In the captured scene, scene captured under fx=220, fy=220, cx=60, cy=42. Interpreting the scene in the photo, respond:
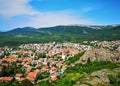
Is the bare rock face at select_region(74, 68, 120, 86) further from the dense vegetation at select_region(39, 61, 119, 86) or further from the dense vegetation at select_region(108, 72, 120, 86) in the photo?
the dense vegetation at select_region(39, 61, 119, 86)

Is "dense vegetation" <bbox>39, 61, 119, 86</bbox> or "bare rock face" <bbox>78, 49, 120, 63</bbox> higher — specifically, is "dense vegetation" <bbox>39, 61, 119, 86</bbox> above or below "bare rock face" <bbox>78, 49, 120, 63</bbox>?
below

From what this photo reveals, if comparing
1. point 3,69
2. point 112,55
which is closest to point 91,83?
point 112,55

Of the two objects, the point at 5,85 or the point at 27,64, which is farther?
the point at 27,64

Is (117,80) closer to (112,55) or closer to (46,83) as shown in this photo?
(46,83)

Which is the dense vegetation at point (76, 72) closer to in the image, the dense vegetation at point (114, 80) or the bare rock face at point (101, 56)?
the bare rock face at point (101, 56)

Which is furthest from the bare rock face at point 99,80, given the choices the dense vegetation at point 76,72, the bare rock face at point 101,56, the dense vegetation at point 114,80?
the bare rock face at point 101,56

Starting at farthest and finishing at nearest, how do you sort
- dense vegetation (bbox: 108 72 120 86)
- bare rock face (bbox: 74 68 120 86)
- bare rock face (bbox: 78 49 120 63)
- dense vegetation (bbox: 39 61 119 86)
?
bare rock face (bbox: 78 49 120 63) < dense vegetation (bbox: 39 61 119 86) < dense vegetation (bbox: 108 72 120 86) < bare rock face (bbox: 74 68 120 86)

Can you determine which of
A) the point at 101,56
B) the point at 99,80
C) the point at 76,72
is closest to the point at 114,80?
the point at 99,80

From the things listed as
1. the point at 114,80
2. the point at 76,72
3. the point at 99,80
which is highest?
the point at 99,80

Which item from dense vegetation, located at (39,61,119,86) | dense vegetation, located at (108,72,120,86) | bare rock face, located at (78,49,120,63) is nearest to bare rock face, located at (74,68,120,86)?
dense vegetation, located at (108,72,120,86)

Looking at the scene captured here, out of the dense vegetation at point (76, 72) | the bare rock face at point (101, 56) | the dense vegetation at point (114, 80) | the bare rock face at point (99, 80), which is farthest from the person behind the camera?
the bare rock face at point (101, 56)

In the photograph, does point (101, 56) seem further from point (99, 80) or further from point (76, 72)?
point (99, 80)
